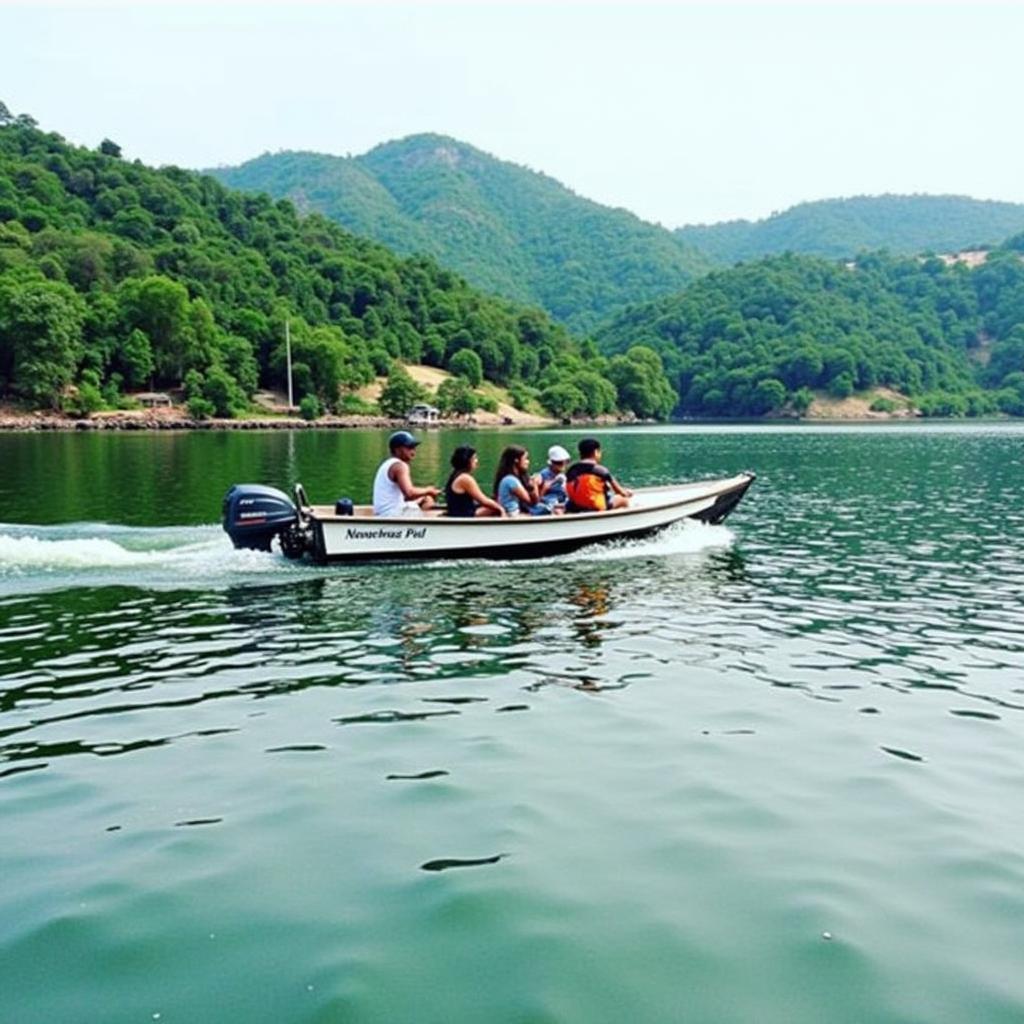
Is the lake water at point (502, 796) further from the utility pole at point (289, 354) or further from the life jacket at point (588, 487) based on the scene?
the utility pole at point (289, 354)

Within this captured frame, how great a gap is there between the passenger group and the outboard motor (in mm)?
1570

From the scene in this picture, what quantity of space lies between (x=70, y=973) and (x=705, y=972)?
3.47 m

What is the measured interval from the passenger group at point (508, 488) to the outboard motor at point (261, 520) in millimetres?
1570

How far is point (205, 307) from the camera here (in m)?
124

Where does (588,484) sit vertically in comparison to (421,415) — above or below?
below

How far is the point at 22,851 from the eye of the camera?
696 cm

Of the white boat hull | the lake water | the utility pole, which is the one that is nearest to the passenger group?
the white boat hull

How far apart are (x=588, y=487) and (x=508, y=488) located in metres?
1.61

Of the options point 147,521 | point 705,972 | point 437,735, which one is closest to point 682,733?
point 437,735

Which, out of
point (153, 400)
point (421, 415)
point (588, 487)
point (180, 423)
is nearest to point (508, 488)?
point (588, 487)

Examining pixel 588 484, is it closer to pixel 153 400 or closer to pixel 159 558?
pixel 159 558

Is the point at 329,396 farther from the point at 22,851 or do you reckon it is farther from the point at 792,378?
the point at 22,851

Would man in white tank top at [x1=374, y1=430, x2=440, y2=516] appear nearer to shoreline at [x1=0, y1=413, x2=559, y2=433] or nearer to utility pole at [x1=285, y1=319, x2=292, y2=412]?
shoreline at [x1=0, y1=413, x2=559, y2=433]

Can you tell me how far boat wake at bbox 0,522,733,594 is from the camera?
1694 centimetres
